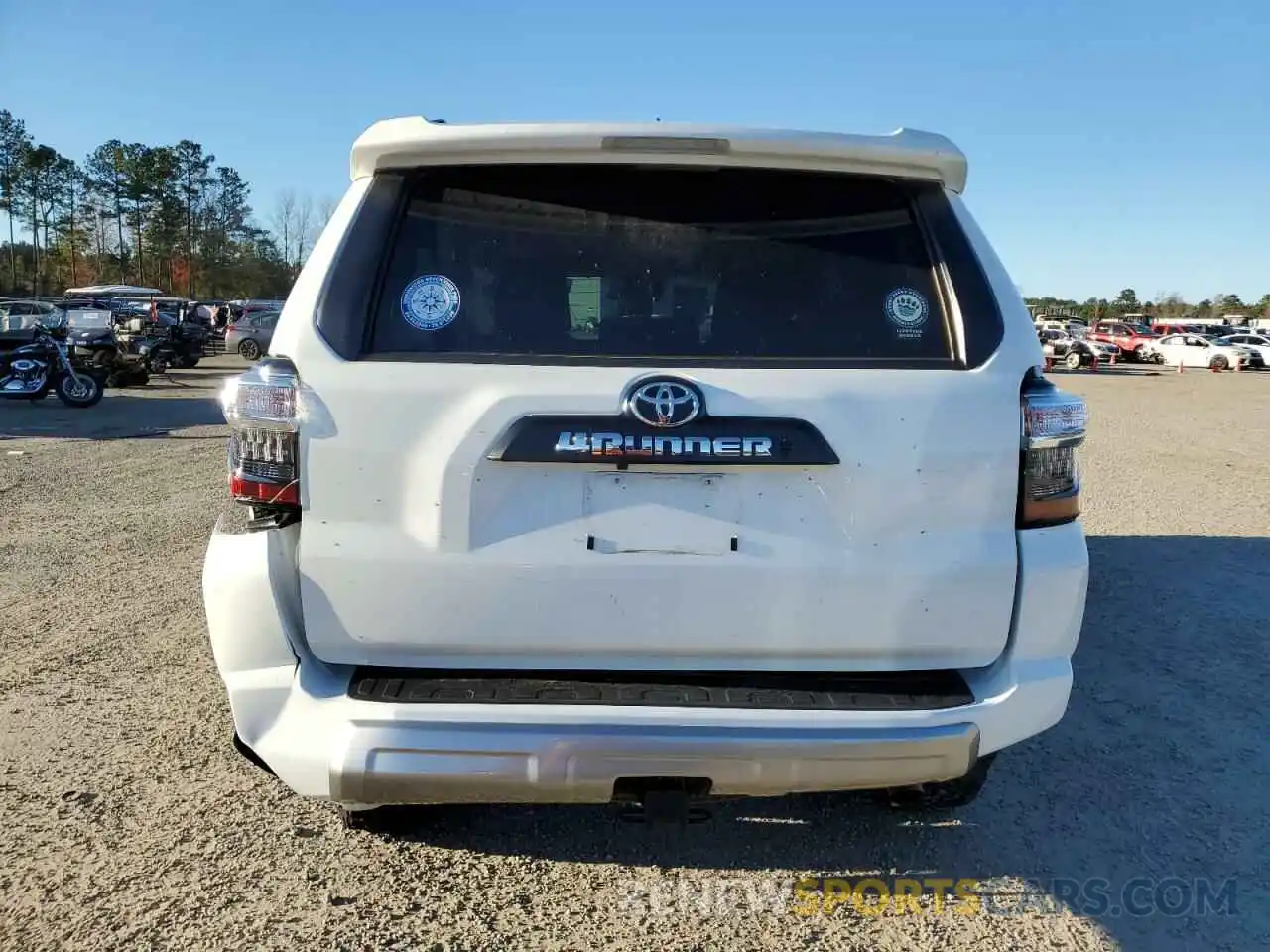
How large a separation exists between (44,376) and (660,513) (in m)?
16.6

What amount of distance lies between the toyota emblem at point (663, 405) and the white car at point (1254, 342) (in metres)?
48.8

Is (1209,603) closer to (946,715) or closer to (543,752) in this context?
(946,715)

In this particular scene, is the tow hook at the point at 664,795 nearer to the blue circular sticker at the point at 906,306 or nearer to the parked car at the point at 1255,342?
the blue circular sticker at the point at 906,306

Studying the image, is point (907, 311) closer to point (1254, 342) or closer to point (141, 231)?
point (1254, 342)

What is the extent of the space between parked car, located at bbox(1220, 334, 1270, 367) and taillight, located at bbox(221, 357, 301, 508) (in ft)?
162

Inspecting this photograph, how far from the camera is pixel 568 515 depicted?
2104mm

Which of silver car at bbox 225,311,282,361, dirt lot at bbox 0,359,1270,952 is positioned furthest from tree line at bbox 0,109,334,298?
dirt lot at bbox 0,359,1270,952

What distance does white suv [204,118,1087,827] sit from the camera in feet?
6.79

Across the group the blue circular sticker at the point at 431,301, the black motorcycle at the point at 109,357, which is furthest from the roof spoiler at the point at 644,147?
the black motorcycle at the point at 109,357

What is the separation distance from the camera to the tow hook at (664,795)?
2.07 meters

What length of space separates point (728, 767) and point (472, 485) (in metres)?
0.85

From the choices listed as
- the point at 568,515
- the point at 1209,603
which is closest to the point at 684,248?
the point at 568,515

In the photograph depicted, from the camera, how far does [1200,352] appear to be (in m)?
43.2

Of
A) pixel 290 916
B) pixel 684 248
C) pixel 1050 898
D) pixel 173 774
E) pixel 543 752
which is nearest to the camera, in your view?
pixel 543 752
